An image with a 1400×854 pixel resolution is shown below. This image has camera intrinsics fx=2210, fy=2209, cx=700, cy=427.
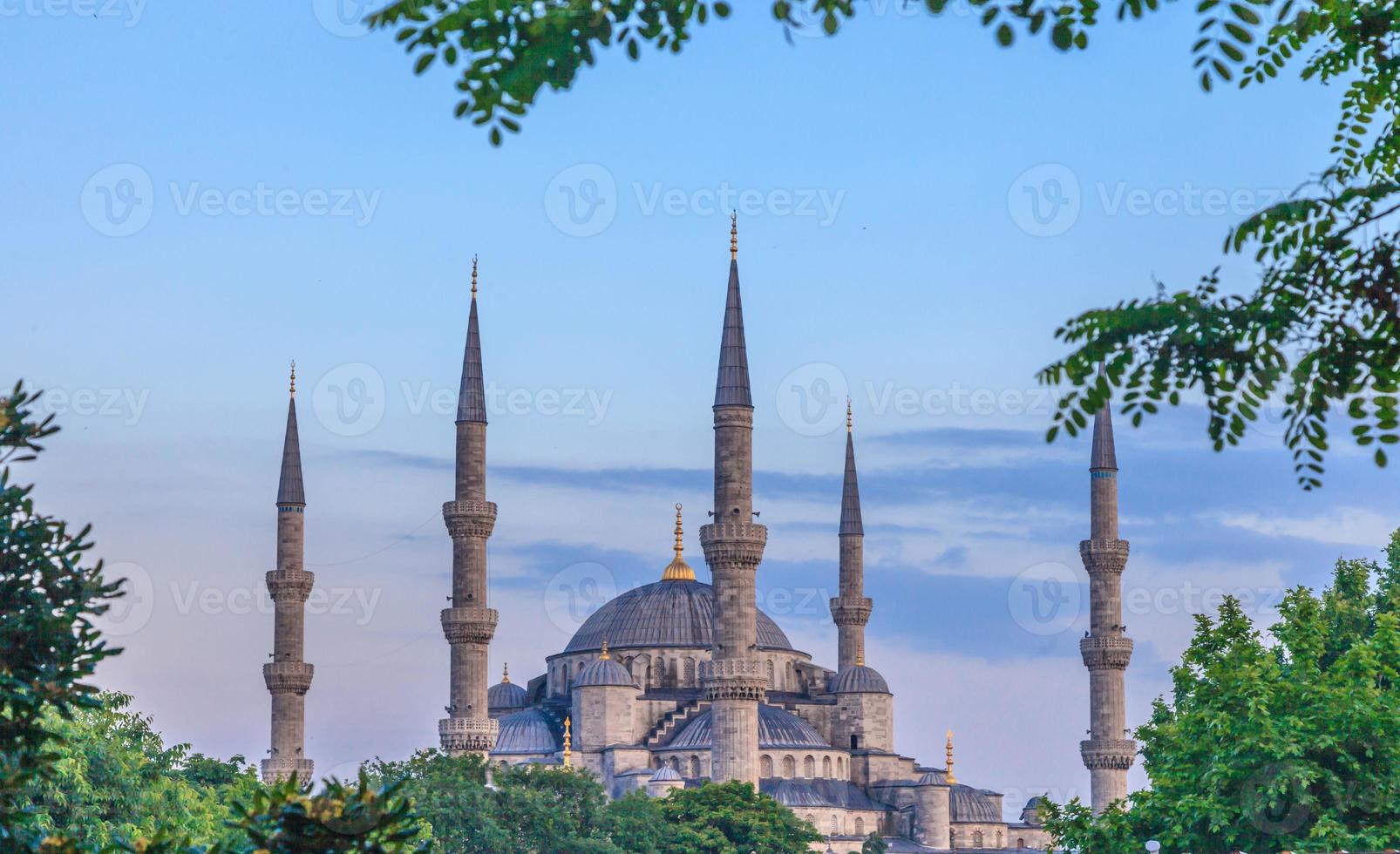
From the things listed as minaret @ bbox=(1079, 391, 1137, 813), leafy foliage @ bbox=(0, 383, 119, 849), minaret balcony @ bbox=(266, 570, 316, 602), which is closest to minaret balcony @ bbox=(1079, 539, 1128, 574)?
minaret @ bbox=(1079, 391, 1137, 813)

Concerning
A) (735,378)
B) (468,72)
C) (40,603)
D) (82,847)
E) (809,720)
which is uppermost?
(735,378)

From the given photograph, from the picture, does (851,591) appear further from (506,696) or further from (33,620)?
(33,620)

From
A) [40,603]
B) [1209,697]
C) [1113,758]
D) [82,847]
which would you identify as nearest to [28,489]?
[40,603]

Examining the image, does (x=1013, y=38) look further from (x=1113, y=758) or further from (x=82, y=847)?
(x=1113, y=758)

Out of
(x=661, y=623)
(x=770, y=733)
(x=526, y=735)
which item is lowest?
(x=770, y=733)

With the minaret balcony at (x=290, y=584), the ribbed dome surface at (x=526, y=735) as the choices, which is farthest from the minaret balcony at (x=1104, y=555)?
the minaret balcony at (x=290, y=584)

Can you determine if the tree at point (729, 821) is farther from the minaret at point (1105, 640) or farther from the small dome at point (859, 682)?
the small dome at point (859, 682)

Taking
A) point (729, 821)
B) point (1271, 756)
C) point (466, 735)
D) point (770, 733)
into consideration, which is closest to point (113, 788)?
point (1271, 756)

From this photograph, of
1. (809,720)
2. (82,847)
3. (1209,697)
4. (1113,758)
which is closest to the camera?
(82,847)
